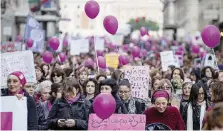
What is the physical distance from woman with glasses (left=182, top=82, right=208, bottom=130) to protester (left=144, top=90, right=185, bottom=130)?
0.93 meters

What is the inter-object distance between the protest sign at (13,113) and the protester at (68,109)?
0.89 m

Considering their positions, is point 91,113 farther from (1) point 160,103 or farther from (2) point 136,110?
(2) point 136,110

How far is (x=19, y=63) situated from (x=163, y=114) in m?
3.79

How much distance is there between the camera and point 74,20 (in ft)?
447

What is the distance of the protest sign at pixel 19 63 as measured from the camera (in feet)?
36.3

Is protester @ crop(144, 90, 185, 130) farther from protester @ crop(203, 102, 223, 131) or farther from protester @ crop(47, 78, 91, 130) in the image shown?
protester @ crop(203, 102, 223, 131)

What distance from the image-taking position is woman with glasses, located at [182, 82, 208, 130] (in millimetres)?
9086

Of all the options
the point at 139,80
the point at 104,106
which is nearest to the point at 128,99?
the point at 139,80

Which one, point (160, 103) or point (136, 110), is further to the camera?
point (136, 110)

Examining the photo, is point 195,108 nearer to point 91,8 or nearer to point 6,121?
point 6,121

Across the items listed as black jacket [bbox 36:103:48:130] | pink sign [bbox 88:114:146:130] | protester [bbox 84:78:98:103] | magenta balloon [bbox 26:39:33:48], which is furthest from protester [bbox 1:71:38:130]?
magenta balloon [bbox 26:39:33:48]

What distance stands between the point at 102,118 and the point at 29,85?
3.19 m

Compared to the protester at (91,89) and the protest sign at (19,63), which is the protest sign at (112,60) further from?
the protester at (91,89)

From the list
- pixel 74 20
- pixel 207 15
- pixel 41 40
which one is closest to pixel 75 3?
pixel 74 20
